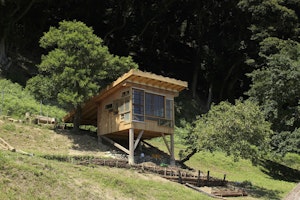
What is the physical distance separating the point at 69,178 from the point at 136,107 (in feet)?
31.8

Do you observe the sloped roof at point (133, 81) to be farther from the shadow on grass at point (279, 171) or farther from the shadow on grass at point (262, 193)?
the shadow on grass at point (279, 171)

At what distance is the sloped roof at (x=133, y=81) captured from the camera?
24.3m

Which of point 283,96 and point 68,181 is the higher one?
point 283,96

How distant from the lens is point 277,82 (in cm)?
3438

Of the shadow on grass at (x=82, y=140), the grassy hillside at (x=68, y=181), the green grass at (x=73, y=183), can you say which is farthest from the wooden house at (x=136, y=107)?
the green grass at (x=73, y=183)

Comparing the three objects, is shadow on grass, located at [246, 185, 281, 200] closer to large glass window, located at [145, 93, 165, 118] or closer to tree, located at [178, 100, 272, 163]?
tree, located at [178, 100, 272, 163]

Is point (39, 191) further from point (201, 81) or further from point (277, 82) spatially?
point (201, 81)

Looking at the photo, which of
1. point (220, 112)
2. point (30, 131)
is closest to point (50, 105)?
point (30, 131)

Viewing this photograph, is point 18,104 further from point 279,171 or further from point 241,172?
point 279,171

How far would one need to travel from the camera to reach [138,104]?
24875 millimetres

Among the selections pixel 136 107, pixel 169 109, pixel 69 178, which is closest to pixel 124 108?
pixel 136 107

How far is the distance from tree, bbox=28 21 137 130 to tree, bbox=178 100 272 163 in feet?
24.8

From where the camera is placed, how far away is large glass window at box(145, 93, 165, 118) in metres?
25.4

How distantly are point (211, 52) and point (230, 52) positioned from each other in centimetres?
224
